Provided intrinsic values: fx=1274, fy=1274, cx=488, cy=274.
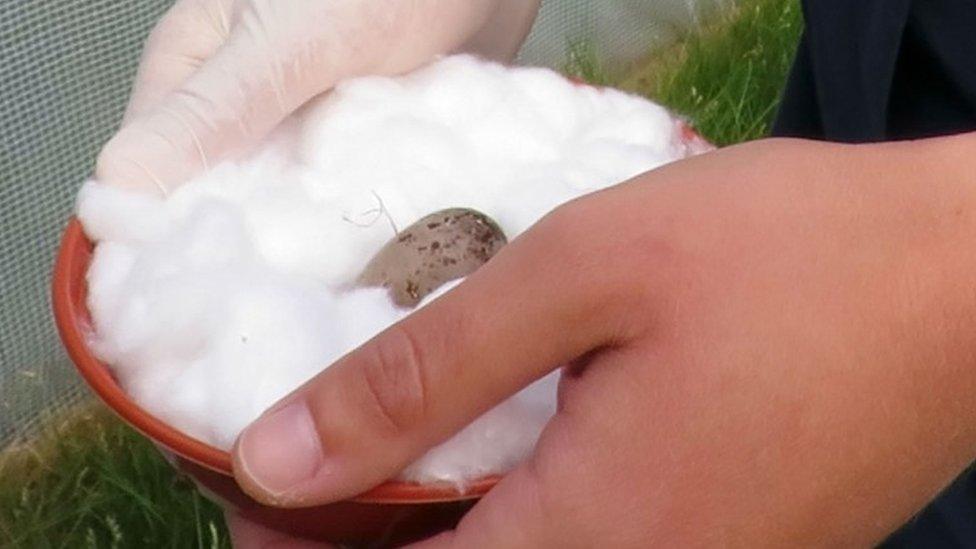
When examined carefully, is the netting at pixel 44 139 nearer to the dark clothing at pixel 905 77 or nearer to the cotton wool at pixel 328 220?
the cotton wool at pixel 328 220

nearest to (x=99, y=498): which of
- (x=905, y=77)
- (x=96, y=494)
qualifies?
(x=96, y=494)

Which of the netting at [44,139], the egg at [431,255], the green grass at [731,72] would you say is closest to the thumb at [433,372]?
the egg at [431,255]

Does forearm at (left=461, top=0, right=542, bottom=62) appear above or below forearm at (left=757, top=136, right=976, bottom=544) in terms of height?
below

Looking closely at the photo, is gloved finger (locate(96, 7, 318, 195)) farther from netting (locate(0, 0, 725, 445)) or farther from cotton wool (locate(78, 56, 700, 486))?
netting (locate(0, 0, 725, 445))

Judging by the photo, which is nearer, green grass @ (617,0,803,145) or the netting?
the netting

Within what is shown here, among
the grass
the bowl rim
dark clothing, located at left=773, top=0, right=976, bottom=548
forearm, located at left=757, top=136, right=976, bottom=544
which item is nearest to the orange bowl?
the bowl rim

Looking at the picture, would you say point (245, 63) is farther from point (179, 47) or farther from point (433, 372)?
point (433, 372)

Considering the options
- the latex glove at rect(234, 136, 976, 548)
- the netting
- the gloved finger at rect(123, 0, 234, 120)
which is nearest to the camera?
the latex glove at rect(234, 136, 976, 548)
